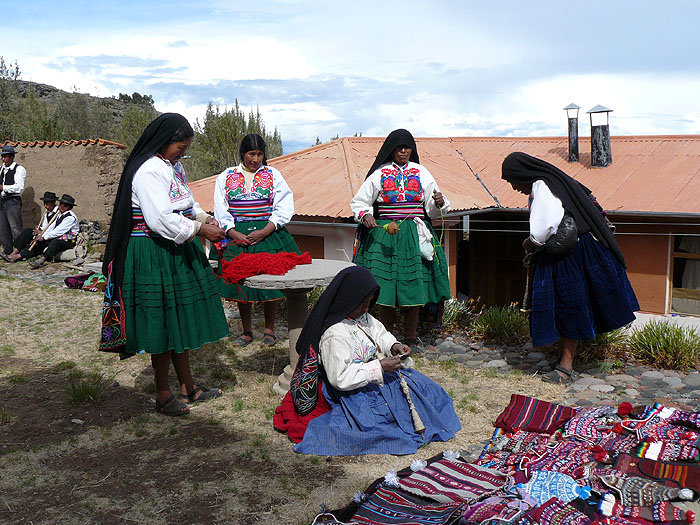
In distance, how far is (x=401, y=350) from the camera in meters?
4.16

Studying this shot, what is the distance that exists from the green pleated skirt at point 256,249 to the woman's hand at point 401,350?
1812 mm

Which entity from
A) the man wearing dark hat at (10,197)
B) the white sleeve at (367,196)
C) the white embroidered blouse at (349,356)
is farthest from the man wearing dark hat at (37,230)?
the white embroidered blouse at (349,356)

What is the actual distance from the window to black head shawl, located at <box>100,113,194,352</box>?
8.26 meters

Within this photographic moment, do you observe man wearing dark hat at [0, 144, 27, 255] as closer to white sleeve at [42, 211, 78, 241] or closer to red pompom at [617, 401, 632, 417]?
white sleeve at [42, 211, 78, 241]

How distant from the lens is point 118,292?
428 cm

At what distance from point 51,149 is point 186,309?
9.95 meters

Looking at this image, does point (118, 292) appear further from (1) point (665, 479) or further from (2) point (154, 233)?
(1) point (665, 479)

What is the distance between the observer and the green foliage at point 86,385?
16.5 feet

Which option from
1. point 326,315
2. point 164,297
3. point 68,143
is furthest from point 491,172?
point 68,143

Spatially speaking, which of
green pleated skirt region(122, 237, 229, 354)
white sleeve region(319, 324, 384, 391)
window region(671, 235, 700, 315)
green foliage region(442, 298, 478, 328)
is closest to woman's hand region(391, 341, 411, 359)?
white sleeve region(319, 324, 384, 391)

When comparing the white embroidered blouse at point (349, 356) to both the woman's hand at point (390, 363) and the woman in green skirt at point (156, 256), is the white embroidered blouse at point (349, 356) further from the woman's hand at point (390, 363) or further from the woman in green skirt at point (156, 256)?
the woman in green skirt at point (156, 256)

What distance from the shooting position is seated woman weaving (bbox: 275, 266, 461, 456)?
400 centimetres

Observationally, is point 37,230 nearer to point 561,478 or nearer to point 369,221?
point 369,221

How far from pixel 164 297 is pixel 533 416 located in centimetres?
260
